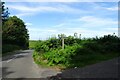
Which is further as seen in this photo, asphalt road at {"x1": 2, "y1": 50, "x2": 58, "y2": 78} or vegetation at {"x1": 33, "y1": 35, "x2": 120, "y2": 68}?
vegetation at {"x1": 33, "y1": 35, "x2": 120, "y2": 68}

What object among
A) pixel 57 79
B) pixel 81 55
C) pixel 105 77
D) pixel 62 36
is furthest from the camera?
pixel 62 36

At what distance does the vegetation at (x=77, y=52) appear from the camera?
68.7 ft

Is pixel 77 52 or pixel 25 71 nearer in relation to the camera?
pixel 25 71

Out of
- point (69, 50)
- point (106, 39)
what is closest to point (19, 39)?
point (106, 39)

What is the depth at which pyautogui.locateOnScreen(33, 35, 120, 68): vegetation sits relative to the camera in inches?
825

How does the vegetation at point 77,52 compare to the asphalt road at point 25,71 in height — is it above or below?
above

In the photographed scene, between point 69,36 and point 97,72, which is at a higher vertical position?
point 69,36

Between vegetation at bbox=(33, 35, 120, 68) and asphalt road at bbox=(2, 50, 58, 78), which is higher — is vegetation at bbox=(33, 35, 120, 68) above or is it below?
above

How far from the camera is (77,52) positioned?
22828mm

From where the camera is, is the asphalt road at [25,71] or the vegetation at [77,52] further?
the vegetation at [77,52]

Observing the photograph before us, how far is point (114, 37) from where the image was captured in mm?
30172

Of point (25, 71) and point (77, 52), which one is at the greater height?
point (77, 52)

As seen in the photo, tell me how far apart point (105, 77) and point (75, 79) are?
4.54ft

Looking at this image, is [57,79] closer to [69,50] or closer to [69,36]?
[69,50]
